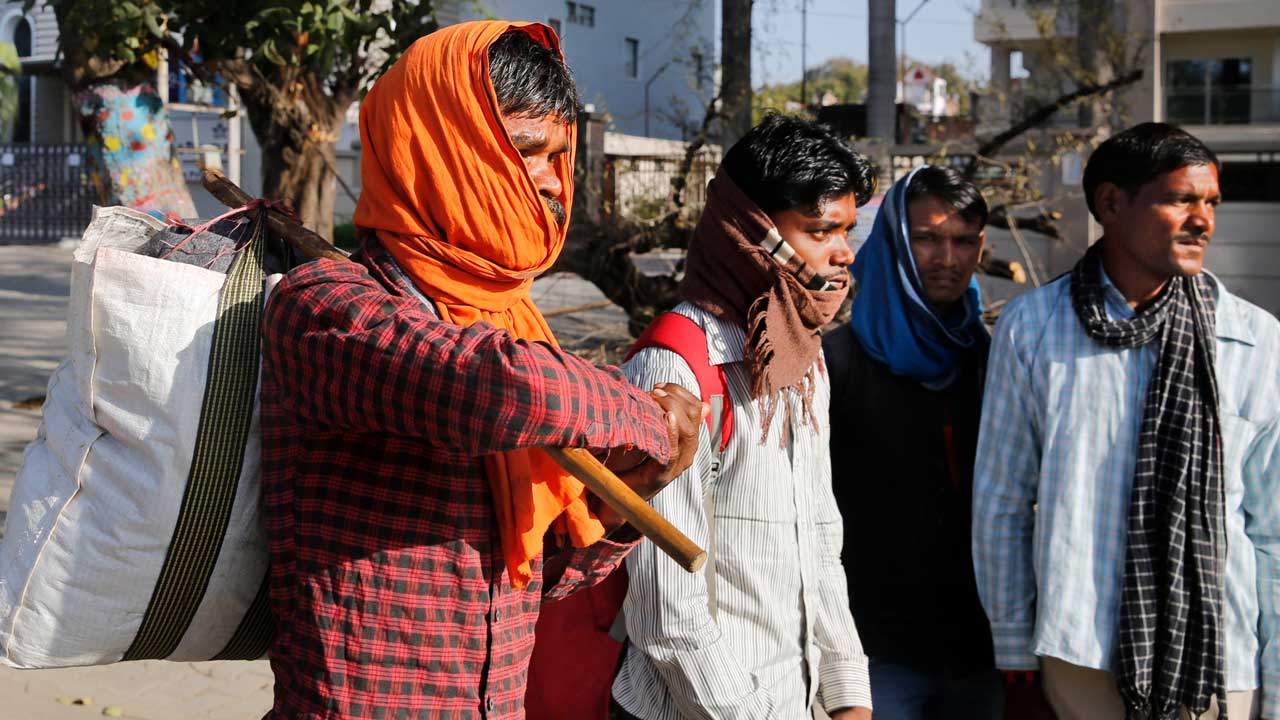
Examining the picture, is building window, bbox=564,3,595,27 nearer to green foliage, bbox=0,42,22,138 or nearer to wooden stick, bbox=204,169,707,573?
green foliage, bbox=0,42,22,138

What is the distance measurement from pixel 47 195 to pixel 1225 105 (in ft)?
101

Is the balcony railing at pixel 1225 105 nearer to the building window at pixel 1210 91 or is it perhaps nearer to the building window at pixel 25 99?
the building window at pixel 1210 91

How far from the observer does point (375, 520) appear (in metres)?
1.57

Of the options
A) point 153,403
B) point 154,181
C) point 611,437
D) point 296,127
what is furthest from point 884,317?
point 154,181

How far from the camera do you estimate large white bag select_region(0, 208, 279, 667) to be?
155 centimetres

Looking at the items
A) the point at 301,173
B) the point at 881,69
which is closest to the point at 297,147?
the point at 301,173

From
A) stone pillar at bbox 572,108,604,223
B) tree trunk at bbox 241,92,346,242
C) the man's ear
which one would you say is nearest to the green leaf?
tree trunk at bbox 241,92,346,242

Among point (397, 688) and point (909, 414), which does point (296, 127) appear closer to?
point (909, 414)

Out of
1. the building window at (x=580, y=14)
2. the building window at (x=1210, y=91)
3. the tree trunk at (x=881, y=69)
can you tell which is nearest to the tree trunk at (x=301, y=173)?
the tree trunk at (x=881, y=69)

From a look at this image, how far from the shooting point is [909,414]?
293 cm

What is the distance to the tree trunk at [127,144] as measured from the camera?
22.3 feet

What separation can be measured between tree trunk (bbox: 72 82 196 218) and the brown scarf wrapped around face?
5087mm

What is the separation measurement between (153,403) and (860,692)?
4.89ft

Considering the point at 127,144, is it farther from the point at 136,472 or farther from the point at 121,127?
the point at 136,472
